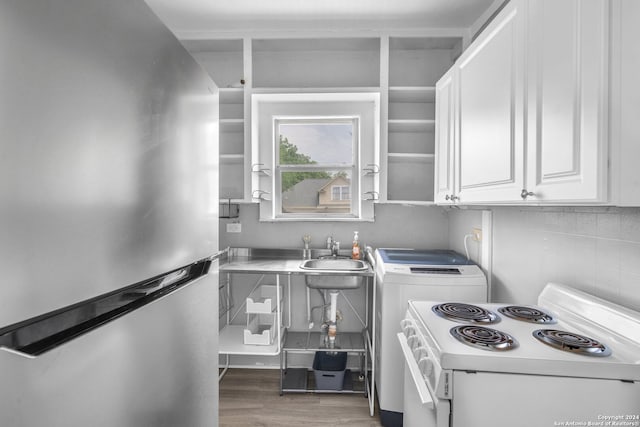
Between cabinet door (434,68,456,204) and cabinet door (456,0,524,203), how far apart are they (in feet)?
0.40

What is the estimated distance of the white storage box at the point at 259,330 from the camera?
7.30 ft

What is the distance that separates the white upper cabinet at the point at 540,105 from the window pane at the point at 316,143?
118 centimetres

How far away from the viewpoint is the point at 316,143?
2678 mm

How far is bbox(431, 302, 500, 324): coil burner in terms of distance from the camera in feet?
4.09

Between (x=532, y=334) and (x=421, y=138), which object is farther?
(x=421, y=138)

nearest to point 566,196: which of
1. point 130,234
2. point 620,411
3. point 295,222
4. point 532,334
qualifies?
point 532,334

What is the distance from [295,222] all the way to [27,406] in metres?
2.28

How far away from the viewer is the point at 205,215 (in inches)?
36.2

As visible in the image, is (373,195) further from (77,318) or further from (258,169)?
(77,318)

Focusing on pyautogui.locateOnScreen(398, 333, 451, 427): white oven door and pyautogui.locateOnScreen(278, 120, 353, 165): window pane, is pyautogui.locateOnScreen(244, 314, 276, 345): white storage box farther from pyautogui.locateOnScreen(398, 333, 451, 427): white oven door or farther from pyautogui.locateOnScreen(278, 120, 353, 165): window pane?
pyautogui.locateOnScreen(278, 120, 353, 165): window pane

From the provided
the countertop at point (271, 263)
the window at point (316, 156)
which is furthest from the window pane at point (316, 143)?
the countertop at point (271, 263)

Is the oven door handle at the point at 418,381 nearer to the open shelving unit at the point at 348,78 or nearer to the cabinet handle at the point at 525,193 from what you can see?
the cabinet handle at the point at 525,193

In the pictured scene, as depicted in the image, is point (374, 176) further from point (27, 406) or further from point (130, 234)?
point (27, 406)

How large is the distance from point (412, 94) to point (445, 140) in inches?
24.8
